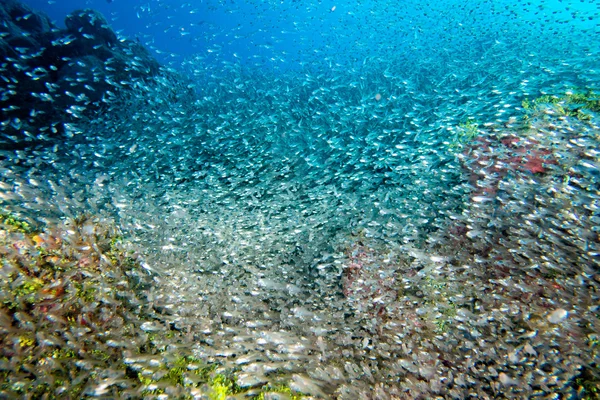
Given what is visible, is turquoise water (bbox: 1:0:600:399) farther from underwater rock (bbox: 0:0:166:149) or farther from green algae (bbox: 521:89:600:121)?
underwater rock (bbox: 0:0:166:149)

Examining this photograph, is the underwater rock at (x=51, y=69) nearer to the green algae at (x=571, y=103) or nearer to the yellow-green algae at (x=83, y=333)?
the yellow-green algae at (x=83, y=333)

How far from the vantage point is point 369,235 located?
247 inches

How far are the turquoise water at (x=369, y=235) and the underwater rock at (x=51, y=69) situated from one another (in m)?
2.62

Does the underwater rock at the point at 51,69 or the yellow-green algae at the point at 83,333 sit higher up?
the underwater rock at the point at 51,69

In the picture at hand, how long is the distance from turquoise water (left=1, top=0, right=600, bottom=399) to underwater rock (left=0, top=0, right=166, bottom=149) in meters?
2.62

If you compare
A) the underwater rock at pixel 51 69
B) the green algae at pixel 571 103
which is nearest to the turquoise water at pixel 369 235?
the green algae at pixel 571 103

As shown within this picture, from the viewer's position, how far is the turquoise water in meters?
3.89

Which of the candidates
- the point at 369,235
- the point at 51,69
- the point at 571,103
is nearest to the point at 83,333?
the point at 369,235

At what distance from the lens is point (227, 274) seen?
5.79 meters

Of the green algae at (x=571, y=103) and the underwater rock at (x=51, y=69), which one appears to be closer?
the green algae at (x=571, y=103)

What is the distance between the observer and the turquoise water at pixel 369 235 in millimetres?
3887

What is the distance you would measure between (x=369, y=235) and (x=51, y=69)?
14.8 m

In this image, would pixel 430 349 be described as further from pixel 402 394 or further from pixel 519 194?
pixel 519 194

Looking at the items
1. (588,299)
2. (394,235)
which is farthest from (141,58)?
(588,299)
